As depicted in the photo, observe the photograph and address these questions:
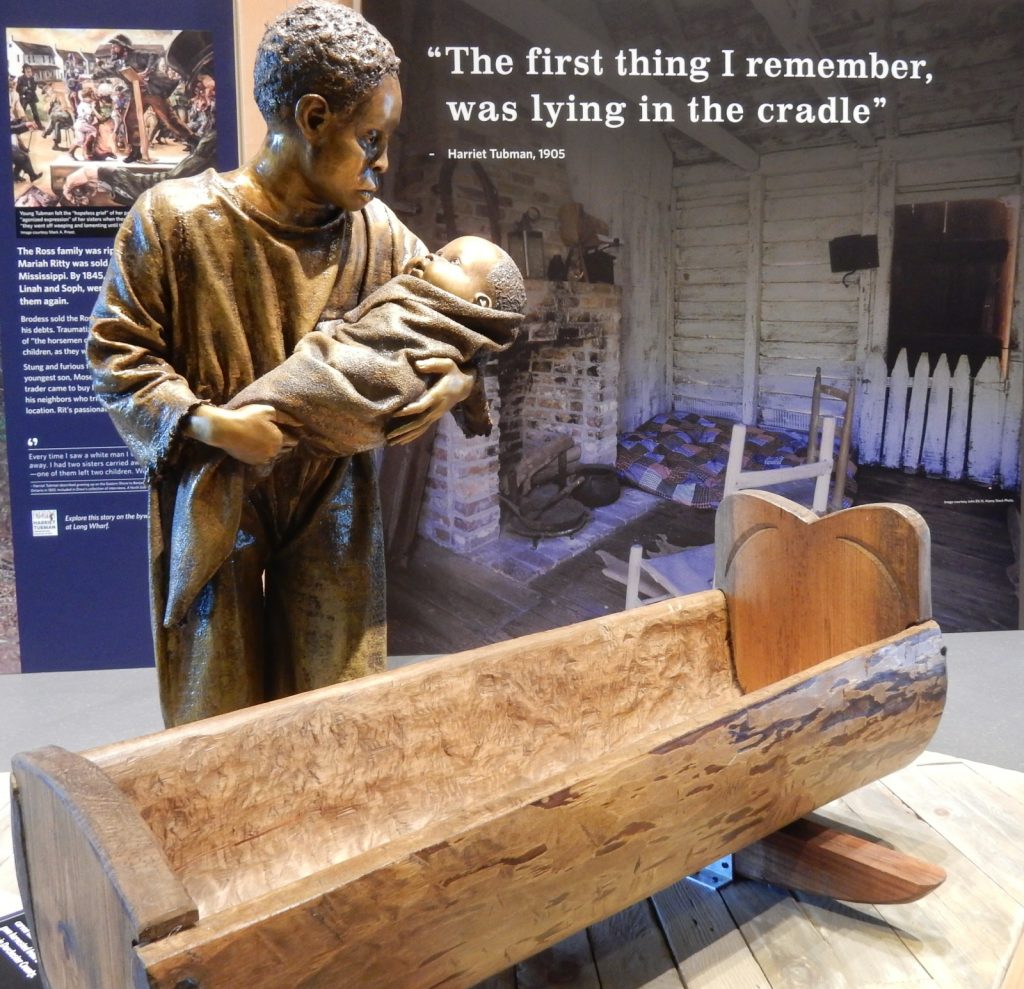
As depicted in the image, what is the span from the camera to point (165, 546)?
5.20 feet

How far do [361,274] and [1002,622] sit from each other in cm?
291

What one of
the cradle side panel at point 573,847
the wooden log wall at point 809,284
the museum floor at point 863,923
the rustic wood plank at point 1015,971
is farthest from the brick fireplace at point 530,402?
the rustic wood plank at point 1015,971

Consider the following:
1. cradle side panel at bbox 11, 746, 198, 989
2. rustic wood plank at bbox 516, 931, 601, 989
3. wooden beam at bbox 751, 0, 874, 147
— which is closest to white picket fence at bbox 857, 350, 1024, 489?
wooden beam at bbox 751, 0, 874, 147

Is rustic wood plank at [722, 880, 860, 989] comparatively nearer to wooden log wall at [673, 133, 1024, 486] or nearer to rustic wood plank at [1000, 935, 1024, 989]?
rustic wood plank at [1000, 935, 1024, 989]

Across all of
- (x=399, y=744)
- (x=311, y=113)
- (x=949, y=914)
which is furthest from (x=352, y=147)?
(x=949, y=914)

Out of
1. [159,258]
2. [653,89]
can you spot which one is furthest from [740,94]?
[159,258]

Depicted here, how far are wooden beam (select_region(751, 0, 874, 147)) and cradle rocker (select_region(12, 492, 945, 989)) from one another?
169 cm

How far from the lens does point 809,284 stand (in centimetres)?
336

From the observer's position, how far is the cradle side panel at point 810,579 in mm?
1903

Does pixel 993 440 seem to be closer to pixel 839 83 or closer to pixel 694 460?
pixel 694 460

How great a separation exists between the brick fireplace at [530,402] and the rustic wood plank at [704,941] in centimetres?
162

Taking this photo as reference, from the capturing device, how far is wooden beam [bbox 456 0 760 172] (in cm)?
304

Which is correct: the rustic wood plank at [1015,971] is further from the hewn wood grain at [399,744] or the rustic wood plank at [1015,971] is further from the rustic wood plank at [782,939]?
the hewn wood grain at [399,744]

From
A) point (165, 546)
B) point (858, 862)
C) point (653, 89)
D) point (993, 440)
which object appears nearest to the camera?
point (165, 546)
